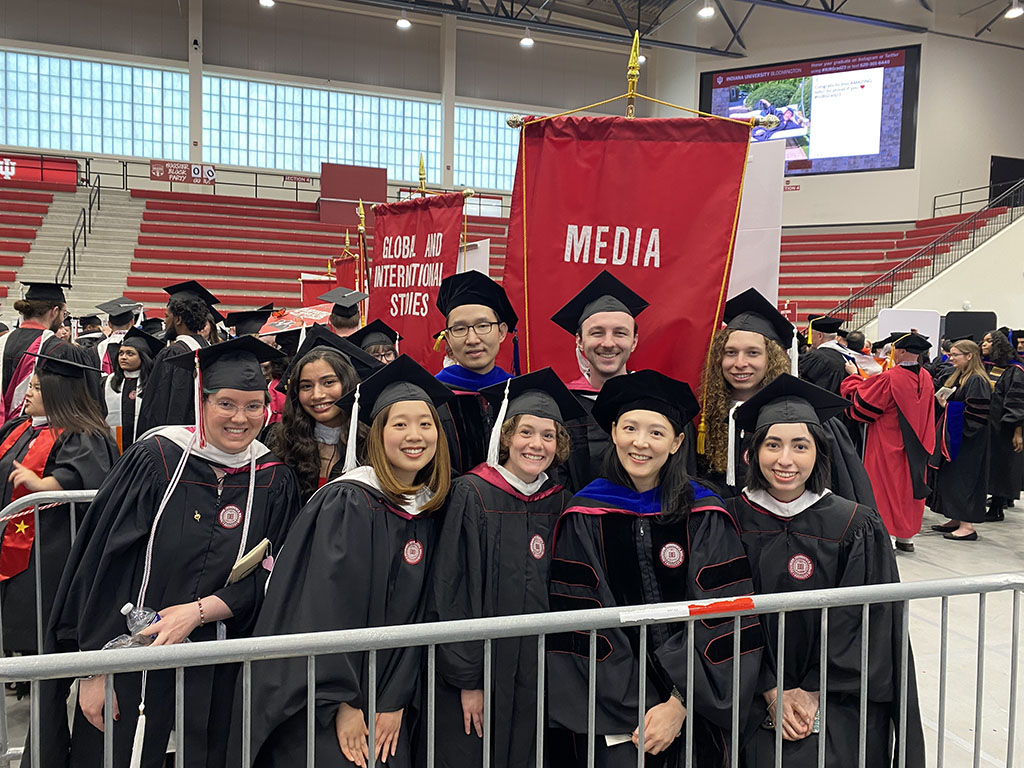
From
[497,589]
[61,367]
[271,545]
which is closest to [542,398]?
[497,589]

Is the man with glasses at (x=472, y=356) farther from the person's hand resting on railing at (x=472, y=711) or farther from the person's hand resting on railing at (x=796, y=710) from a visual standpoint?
the person's hand resting on railing at (x=796, y=710)

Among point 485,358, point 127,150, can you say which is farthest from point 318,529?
point 127,150

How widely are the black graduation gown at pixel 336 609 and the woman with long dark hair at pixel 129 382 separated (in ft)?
11.7

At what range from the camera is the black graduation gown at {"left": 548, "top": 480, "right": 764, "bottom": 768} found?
6.69 ft

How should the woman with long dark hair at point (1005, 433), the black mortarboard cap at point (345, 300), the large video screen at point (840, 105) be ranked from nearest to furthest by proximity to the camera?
the black mortarboard cap at point (345, 300)
the woman with long dark hair at point (1005, 433)
the large video screen at point (840, 105)

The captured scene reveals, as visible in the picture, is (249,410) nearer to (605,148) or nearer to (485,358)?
(485,358)

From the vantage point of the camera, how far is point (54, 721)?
2395 millimetres

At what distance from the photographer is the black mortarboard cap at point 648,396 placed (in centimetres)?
224

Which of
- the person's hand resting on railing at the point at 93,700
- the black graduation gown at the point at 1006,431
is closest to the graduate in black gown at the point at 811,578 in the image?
the person's hand resting on railing at the point at 93,700

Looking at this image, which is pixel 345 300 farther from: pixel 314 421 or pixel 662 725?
pixel 662 725

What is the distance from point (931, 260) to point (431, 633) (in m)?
19.4

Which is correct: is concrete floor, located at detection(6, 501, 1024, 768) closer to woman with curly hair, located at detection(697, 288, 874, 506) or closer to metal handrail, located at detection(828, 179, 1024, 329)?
woman with curly hair, located at detection(697, 288, 874, 506)

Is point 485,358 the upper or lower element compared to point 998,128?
lower

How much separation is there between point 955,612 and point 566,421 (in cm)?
375
